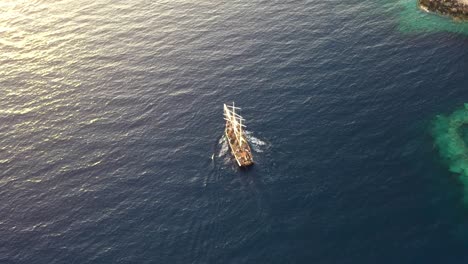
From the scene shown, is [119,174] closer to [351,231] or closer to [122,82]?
[122,82]

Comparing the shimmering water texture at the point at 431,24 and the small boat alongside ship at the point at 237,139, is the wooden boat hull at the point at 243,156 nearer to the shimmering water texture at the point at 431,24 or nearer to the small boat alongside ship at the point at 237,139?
the small boat alongside ship at the point at 237,139

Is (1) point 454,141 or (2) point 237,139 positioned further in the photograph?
(2) point 237,139

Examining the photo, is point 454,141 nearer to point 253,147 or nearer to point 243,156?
point 253,147

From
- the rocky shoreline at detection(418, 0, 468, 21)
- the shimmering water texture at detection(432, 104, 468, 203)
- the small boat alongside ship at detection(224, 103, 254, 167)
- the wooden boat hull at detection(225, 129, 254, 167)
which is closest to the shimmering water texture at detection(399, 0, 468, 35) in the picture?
the rocky shoreline at detection(418, 0, 468, 21)

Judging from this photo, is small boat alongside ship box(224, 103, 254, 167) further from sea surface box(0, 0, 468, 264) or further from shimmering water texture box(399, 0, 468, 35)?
shimmering water texture box(399, 0, 468, 35)

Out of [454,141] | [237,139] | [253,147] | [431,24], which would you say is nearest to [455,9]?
[431,24]

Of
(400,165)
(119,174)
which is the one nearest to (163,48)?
(119,174)

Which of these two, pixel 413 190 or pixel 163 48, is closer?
pixel 413 190
